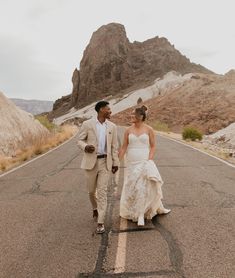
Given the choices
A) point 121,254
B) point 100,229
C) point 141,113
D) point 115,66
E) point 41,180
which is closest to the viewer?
point 121,254

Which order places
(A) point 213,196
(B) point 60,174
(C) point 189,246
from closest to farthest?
(C) point 189,246, (A) point 213,196, (B) point 60,174

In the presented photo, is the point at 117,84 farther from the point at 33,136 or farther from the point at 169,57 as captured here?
the point at 33,136

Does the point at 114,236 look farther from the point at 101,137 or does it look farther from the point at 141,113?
the point at 141,113

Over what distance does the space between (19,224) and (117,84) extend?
131m

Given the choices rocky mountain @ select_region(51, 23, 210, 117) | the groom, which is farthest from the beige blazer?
rocky mountain @ select_region(51, 23, 210, 117)

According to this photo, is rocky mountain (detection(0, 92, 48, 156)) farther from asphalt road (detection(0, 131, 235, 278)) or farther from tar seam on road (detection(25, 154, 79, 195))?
asphalt road (detection(0, 131, 235, 278))

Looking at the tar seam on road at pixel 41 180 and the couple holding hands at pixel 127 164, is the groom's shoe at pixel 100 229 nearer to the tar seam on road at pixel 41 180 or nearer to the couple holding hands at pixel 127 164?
the couple holding hands at pixel 127 164

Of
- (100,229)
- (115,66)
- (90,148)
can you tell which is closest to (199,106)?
(90,148)

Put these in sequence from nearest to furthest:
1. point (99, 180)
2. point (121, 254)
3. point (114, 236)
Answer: point (121, 254), point (114, 236), point (99, 180)

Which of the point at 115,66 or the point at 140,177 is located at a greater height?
the point at 115,66

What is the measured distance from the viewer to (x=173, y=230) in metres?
6.64

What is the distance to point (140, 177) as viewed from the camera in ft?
23.7

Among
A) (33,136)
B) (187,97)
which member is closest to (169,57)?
(187,97)

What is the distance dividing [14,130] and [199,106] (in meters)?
42.5
